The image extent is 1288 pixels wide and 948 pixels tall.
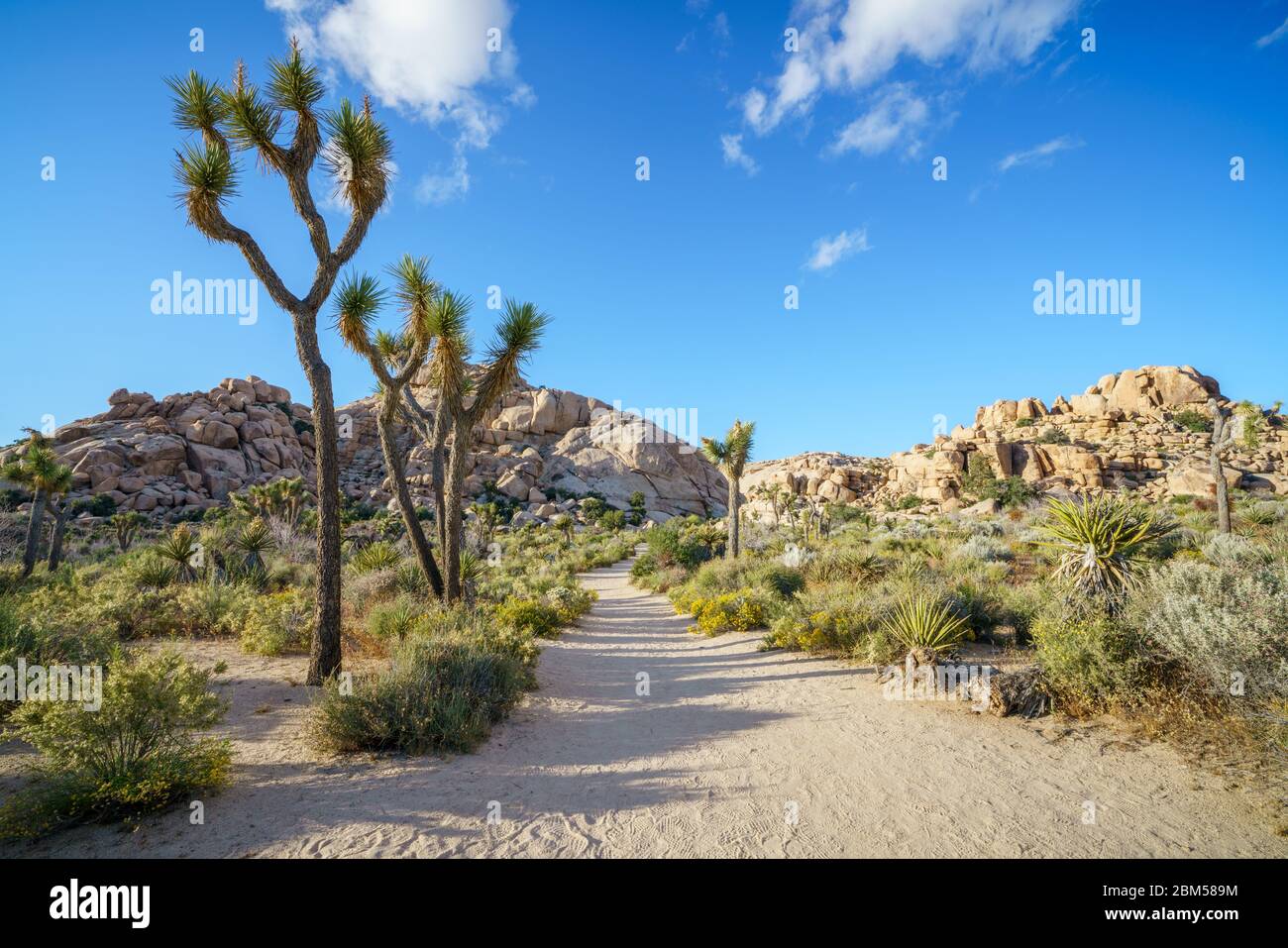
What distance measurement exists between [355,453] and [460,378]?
56.7 m

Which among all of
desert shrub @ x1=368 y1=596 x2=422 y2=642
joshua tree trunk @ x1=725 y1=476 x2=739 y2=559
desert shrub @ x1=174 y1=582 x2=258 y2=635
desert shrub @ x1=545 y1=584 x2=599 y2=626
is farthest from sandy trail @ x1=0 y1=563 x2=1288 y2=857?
joshua tree trunk @ x1=725 y1=476 x2=739 y2=559

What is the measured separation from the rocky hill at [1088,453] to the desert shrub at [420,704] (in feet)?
148

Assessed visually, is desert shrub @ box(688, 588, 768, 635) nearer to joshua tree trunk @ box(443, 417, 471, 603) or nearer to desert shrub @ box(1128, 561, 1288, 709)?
joshua tree trunk @ box(443, 417, 471, 603)

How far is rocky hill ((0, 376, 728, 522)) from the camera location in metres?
42.6

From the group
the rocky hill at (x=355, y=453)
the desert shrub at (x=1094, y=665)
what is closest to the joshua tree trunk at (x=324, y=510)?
the desert shrub at (x=1094, y=665)

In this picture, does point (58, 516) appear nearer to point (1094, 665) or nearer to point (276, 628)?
point (276, 628)

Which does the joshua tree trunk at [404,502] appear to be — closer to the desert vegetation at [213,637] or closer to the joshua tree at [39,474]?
→ the desert vegetation at [213,637]

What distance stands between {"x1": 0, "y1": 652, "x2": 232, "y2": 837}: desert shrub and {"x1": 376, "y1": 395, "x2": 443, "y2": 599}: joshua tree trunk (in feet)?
21.3

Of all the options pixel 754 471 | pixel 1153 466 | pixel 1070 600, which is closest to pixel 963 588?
pixel 1070 600

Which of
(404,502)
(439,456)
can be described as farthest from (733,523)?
(404,502)

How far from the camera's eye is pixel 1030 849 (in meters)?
3.73

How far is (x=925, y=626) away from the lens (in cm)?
775
